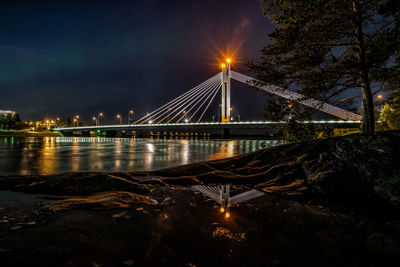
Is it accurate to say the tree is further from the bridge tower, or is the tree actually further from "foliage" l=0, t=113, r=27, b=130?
"foliage" l=0, t=113, r=27, b=130

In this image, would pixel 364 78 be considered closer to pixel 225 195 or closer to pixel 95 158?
pixel 225 195

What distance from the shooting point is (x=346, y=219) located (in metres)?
3.76

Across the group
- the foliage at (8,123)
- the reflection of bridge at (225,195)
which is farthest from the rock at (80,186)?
the foliage at (8,123)

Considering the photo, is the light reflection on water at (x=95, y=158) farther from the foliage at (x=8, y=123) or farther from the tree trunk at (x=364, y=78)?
the foliage at (x=8, y=123)

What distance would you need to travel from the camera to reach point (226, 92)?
157 feet

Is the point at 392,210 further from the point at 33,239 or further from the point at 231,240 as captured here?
the point at 33,239

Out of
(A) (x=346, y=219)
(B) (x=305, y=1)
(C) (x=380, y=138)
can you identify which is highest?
(B) (x=305, y=1)

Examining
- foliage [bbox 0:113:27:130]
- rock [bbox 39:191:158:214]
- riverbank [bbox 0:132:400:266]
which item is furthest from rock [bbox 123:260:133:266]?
foliage [bbox 0:113:27:130]

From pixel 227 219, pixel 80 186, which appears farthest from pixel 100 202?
pixel 227 219

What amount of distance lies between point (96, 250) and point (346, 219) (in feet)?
13.4

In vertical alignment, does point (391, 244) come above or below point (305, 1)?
below

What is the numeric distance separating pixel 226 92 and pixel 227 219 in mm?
45898

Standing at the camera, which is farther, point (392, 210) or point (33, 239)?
point (392, 210)

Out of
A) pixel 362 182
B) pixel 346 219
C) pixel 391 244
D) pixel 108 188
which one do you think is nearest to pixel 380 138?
pixel 362 182
